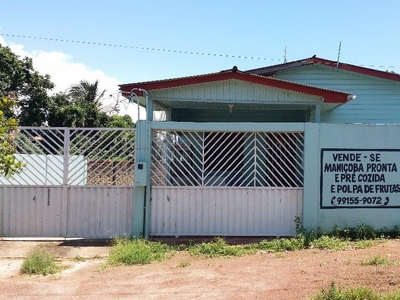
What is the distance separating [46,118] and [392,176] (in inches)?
1100

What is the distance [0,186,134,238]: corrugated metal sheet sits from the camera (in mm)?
7359

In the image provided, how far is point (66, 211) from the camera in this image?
7406 millimetres

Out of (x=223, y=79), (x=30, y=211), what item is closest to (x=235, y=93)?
(x=223, y=79)

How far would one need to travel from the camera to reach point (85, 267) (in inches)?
236

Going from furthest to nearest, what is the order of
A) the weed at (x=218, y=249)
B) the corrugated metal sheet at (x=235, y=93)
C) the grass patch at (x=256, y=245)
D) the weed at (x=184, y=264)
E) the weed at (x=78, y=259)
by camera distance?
the corrugated metal sheet at (x=235, y=93), the weed at (x=218, y=249), the weed at (x=78, y=259), the grass patch at (x=256, y=245), the weed at (x=184, y=264)

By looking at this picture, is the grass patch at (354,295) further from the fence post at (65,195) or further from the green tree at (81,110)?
the green tree at (81,110)

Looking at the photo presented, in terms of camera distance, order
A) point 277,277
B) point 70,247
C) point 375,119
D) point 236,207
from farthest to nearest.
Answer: point 375,119 < point 236,207 < point 70,247 < point 277,277

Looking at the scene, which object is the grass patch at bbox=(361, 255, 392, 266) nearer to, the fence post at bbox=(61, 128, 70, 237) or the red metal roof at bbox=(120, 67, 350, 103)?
the red metal roof at bbox=(120, 67, 350, 103)

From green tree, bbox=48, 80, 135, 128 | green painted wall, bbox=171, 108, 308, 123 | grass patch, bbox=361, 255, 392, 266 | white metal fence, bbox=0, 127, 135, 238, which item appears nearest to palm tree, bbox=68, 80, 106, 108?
green tree, bbox=48, 80, 135, 128

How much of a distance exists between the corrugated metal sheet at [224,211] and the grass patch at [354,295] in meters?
3.32

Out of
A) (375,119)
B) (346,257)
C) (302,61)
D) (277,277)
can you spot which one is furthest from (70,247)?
(375,119)

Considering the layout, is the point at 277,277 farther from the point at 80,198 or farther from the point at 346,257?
the point at 80,198

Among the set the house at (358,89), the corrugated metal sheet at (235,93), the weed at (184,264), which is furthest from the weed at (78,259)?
the house at (358,89)

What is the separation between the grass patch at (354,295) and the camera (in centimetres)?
399
